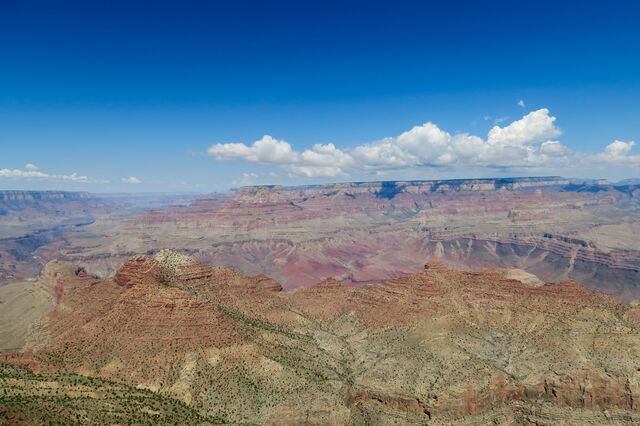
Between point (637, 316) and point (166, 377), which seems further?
A: point (637, 316)

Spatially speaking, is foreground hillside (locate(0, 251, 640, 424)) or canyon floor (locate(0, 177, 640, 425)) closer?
canyon floor (locate(0, 177, 640, 425))

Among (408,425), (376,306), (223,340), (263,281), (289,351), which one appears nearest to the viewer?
(408,425)

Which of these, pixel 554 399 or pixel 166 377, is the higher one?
pixel 166 377

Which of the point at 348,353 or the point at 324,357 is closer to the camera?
the point at 324,357

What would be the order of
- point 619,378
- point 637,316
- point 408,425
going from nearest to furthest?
point 408,425 < point 619,378 < point 637,316

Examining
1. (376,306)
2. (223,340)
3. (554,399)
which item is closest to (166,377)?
(223,340)

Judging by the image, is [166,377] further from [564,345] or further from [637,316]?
[637,316]

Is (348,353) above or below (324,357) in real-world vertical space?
below

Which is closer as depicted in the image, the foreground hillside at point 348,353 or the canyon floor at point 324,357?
the canyon floor at point 324,357
